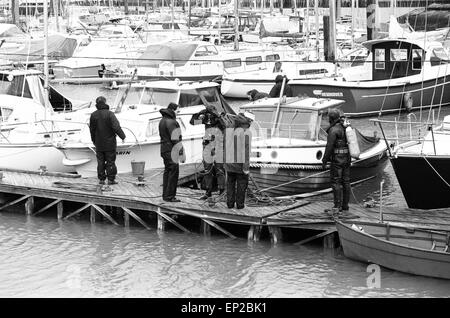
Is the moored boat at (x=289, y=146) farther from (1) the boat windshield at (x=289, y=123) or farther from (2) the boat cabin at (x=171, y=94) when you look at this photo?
(2) the boat cabin at (x=171, y=94)

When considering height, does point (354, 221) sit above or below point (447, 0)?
below

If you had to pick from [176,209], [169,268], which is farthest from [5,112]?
[169,268]

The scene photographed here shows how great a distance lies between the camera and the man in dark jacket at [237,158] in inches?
642

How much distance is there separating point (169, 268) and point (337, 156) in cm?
349

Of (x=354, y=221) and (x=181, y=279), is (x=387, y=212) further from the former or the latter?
(x=181, y=279)

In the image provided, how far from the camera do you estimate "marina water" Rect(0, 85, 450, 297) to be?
46.6 ft

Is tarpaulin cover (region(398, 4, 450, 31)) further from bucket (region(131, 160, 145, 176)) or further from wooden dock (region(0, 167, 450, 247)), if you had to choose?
wooden dock (region(0, 167, 450, 247))

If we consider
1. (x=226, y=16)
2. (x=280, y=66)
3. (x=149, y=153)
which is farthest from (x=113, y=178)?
(x=226, y=16)

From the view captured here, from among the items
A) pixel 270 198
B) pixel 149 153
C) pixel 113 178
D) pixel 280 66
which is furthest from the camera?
pixel 280 66

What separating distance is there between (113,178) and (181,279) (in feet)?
15.0

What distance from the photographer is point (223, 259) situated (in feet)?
51.9

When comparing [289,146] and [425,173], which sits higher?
[289,146]

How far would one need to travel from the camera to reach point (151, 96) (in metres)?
23.0

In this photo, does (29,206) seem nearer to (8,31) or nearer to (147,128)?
(147,128)
